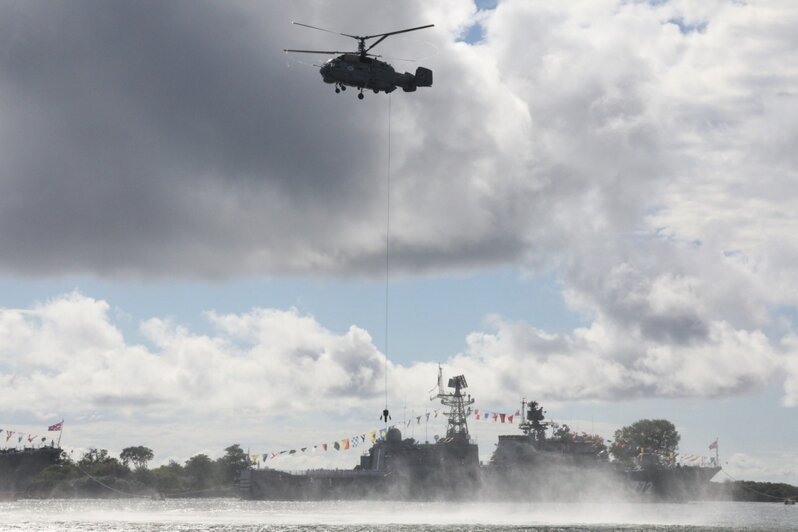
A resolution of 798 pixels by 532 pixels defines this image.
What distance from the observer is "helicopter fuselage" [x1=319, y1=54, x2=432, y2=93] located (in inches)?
2351

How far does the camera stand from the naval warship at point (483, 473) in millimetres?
147250

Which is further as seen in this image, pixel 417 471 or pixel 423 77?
pixel 417 471

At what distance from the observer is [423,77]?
63.4 metres

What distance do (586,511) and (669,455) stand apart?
4810cm

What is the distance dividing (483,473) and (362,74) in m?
103

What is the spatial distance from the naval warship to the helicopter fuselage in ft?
318

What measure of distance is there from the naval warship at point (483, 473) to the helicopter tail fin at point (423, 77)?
3756 inches

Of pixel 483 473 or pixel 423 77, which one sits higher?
pixel 423 77

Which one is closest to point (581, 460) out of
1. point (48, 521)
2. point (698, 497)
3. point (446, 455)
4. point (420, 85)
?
point (446, 455)

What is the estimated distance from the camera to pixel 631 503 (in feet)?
486

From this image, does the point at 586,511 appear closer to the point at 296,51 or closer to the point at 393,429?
Answer: the point at 393,429

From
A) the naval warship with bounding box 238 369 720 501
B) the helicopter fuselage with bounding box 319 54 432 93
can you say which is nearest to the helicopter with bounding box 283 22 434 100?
the helicopter fuselage with bounding box 319 54 432 93

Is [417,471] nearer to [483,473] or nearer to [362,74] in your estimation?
[483,473]

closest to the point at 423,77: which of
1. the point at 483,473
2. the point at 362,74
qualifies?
the point at 362,74
